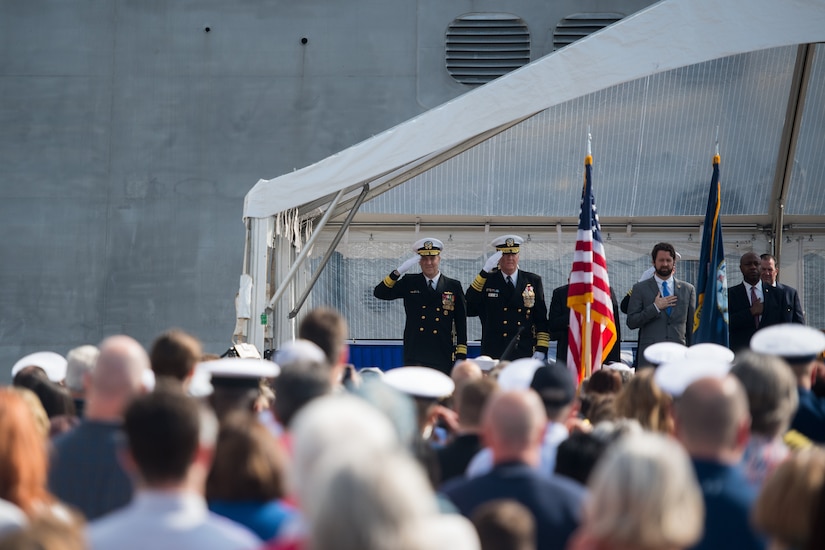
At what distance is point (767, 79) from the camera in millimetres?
→ 8797

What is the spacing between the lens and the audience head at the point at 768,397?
335 centimetres

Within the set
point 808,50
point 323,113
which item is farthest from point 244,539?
point 323,113

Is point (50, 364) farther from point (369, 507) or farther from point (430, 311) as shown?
point (369, 507)

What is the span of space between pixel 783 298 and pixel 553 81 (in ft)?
8.93

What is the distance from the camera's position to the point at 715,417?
2.88 meters

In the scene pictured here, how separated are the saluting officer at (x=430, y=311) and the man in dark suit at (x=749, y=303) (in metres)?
2.11

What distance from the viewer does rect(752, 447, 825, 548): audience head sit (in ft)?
7.61

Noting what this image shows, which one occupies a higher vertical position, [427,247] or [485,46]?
[485,46]

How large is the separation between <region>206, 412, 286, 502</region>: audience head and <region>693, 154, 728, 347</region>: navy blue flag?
5.37 meters

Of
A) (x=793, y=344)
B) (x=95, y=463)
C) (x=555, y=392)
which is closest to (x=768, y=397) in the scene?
(x=555, y=392)

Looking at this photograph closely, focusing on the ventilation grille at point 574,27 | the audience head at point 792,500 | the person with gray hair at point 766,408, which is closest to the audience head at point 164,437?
the audience head at point 792,500

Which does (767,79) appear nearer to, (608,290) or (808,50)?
(808,50)

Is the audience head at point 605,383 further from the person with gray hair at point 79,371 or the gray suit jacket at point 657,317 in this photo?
the gray suit jacket at point 657,317

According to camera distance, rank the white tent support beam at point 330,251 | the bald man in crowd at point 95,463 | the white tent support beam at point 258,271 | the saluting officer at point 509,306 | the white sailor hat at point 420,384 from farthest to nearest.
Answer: the saluting officer at point 509,306 < the white tent support beam at point 330,251 < the white tent support beam at point 258,271 < the white sailor hat at point 420,384 < the bald man in crowd at point 95,463
